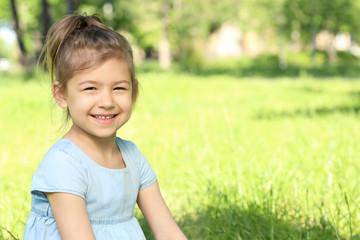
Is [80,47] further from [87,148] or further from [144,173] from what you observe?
[144,173]

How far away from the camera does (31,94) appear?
7.90 m

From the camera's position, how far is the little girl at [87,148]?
1.57 m

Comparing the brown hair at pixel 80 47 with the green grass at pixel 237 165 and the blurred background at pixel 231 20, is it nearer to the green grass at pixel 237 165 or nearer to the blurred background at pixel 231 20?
the green grass at pixel 237 165

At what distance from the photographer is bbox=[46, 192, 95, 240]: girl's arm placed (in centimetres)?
155

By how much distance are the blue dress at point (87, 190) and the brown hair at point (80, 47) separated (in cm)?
28

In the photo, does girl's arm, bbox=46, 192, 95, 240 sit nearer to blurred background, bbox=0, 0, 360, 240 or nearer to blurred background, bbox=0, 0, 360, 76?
blurred background, bbox=0, 0, 360, 240

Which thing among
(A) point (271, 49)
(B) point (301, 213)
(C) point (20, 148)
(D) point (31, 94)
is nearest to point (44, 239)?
(B) point (301, 213)

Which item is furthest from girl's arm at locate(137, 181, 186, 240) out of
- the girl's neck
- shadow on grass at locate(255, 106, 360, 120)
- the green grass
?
shadow on grass at locate(255, 106, 360, 120)

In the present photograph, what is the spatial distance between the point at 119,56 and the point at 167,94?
7338 millimetres

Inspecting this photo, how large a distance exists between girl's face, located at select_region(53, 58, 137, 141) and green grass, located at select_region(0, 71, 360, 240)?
328 mm

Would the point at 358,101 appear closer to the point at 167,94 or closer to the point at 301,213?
the point at 167,94

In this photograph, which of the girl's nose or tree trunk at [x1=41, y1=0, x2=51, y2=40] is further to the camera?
tree trunk at [x1=41, y1=0, x2=51, y2=40]

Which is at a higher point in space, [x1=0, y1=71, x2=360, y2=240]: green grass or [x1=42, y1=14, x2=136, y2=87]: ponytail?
[x1=42, y1=14, x2=136, y2=87]: ponytail

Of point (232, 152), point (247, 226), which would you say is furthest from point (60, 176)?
point (232, 152)
